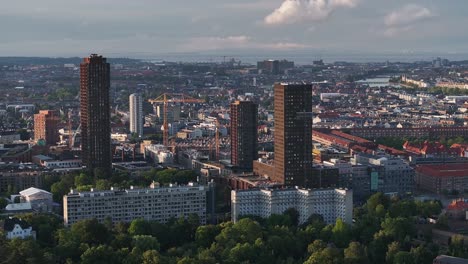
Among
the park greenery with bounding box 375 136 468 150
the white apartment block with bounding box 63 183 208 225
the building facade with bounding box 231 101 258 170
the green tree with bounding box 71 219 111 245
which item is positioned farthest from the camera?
the park greenery with bounding box 375 136 468 150

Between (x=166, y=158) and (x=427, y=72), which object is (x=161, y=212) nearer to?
(x=166, y=158)

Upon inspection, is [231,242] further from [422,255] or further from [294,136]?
[294,136]

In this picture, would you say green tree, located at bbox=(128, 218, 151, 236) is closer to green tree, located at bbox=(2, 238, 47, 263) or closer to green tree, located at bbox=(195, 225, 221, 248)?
green tree, located at bbox=(195, 225, 221, 248)

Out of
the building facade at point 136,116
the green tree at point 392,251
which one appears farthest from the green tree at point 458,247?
the building facade at point 136,116

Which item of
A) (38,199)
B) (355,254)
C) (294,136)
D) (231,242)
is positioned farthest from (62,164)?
(355,254)

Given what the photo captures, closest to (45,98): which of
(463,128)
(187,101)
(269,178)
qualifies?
(187,101)

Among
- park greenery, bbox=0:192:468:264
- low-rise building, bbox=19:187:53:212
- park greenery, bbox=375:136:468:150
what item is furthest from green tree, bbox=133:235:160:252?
park greenery, bbox=375:136:468:150
